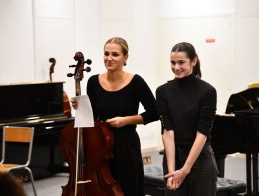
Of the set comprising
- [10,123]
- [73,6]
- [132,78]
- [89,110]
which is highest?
[73,6]

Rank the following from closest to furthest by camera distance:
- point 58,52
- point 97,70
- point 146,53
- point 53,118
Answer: point 53,118, point 58,52, point 97,70, point 146,53

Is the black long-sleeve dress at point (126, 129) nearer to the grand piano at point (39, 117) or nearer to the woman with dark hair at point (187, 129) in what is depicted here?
the woman with dark hair at point (187, 129)

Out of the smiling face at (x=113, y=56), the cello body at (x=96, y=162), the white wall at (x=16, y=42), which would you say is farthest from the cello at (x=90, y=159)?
the white wall at (x=16, y=42)

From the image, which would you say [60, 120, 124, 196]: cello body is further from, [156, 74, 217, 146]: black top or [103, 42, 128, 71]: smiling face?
[156, 74, 217, 146]: black top

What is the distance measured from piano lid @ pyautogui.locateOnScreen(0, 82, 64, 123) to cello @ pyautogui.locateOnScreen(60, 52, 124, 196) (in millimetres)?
2730

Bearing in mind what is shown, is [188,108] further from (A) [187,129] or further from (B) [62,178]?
(B) [62,178]

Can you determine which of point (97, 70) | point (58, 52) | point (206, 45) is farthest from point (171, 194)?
point (206, 45)

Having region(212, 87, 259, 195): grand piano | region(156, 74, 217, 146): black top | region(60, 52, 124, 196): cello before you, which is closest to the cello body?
region(60, 52, 124, 196): cello

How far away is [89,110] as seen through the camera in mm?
2475

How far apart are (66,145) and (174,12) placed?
5.09m

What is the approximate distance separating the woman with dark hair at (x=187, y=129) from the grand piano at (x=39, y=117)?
10.5 feet

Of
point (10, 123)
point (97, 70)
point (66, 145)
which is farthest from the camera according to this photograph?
point (97, 70)

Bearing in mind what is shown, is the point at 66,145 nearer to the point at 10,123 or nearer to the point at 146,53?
the point at 10,123

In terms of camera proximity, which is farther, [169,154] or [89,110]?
[89,110]
